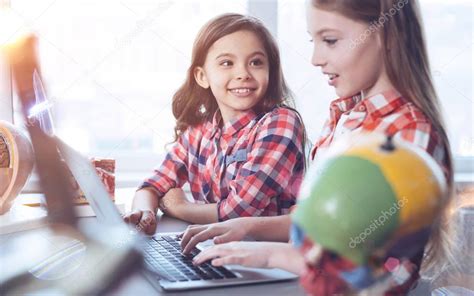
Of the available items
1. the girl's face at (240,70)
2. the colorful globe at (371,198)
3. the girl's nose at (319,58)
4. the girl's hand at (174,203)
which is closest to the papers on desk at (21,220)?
the girl's hand at (174,203)

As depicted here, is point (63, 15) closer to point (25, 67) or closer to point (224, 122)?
point (224, 122)

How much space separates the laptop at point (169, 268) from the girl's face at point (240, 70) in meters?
0.63

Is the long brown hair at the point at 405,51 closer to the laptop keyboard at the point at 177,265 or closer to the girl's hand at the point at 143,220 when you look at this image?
the laptop keyboard at the point at 177,265

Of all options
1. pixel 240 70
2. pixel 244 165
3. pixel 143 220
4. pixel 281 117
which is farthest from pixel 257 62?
pixel 143 220

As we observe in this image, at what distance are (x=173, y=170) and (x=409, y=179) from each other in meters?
1.27

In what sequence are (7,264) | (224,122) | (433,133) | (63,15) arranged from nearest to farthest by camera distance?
1. (433,133)
2. (7,264)
3. (224,122)
4. (63,15)

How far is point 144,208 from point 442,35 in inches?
54.6

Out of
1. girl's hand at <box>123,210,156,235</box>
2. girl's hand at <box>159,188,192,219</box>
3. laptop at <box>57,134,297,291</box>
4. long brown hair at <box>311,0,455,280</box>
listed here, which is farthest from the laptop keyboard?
girl's hand at <box>159,188,192,219</box>

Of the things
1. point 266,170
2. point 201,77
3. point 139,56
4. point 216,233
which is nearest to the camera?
point 216,233

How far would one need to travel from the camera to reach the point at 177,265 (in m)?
1.01

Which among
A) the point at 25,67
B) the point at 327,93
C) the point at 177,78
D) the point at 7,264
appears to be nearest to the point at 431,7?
the point at 327,93

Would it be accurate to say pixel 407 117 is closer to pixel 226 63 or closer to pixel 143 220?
pixel 143 220

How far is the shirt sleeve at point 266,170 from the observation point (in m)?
1.53

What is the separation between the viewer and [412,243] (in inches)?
24.4
